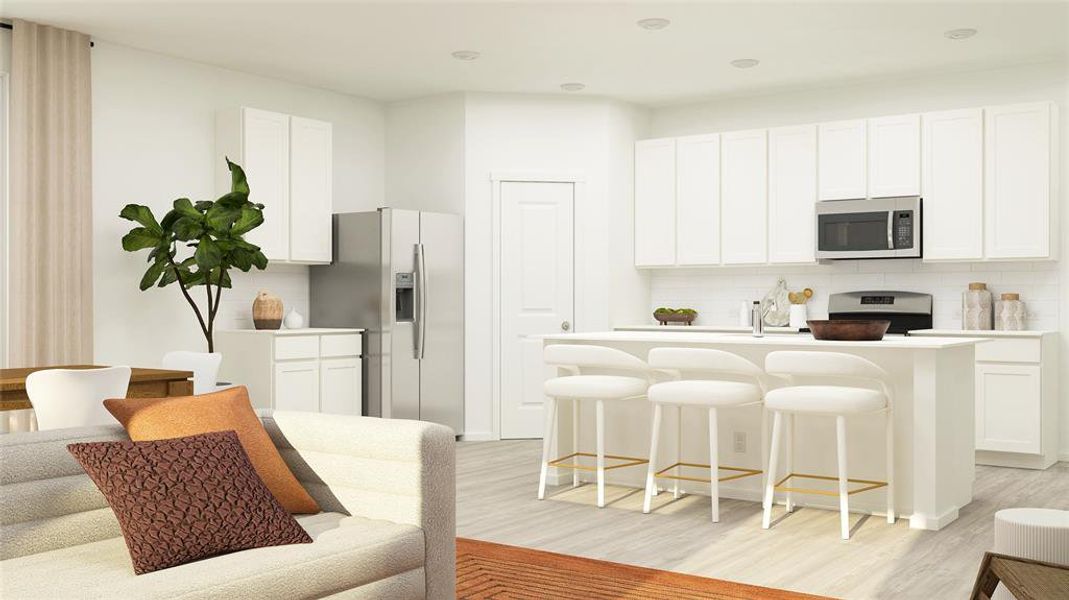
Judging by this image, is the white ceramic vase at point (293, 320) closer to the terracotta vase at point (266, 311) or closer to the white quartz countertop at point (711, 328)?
the terracotta vase at point (266, 311)

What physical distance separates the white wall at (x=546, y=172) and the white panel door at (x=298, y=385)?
52.0 inches

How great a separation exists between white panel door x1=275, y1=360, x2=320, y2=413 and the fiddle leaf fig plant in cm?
64

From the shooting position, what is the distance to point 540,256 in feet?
26.0

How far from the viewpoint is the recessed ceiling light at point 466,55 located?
6688 millimetres

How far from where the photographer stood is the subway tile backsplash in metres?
6.85

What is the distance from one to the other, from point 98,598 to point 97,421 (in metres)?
1.90

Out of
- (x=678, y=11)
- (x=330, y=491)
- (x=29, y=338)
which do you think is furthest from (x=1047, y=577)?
(x=29, y=338)

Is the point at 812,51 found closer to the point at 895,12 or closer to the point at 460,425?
the point at 895,12

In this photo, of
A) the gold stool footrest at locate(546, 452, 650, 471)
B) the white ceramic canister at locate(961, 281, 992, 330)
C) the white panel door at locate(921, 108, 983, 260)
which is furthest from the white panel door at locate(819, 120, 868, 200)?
the gold stool footrest at locate(546, 452, 650, 471)

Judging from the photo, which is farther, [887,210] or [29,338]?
[887,210]

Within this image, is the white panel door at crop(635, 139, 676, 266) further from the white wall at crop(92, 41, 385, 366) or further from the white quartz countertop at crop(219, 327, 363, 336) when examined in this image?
the white wall at crop(92, 41, 385, 366)

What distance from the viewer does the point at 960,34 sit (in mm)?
6195

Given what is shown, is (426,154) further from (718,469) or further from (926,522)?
(926,522)

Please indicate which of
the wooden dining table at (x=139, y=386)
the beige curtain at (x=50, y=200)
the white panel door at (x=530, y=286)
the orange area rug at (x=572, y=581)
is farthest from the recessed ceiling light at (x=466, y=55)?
the orange area rug at (x=572, y=581)
